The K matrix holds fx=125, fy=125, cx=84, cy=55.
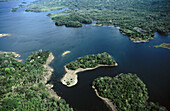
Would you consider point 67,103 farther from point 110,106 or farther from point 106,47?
point 106,47

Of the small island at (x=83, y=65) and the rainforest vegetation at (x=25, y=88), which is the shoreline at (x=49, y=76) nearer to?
the rainforest vegetation at (x=25, y=88)

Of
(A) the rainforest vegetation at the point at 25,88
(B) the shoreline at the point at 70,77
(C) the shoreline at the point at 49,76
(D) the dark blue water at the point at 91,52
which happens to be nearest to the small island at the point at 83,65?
(B) the shoreline at the point at 70,77

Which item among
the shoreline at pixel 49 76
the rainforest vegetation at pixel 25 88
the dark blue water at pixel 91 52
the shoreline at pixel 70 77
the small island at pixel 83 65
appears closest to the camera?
the rainforest vegetation at pixel 25 88

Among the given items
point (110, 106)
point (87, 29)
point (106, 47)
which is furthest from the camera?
point (87, 29)

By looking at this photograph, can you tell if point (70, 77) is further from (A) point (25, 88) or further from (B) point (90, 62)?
(A) point (25, 88)

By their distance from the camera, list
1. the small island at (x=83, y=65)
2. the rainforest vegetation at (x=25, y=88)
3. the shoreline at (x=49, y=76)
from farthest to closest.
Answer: the small island at (x=83, y=65) → the shoreline at (x=49, y=76) → the rainforest vegetation at (x=25, y=88)

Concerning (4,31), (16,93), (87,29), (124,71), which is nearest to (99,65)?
(124,71)

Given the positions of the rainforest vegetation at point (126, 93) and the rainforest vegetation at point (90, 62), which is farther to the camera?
the rainforest vegetation at point (90, 62)
